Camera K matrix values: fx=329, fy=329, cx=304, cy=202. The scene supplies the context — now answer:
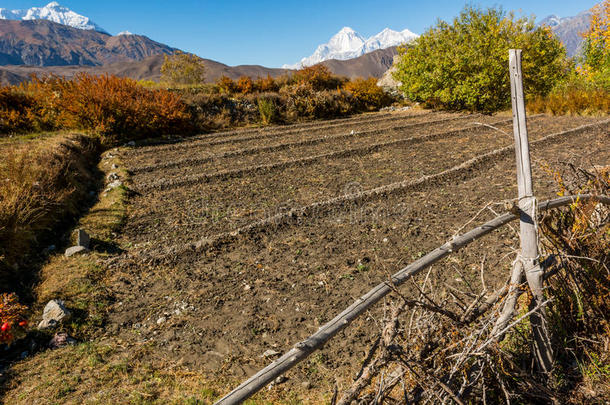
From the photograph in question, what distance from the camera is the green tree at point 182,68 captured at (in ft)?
85.8

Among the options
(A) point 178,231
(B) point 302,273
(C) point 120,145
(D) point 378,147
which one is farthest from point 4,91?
(B) point 302,273

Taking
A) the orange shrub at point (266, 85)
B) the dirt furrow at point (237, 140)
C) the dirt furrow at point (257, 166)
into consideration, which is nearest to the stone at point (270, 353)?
the dirt furrow at point (257, 166)

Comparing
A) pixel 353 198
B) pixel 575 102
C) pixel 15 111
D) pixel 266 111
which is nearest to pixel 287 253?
pixel 353 198

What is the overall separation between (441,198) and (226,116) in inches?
513

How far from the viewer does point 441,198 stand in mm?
5793

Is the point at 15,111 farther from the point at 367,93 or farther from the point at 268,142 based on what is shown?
the point at 367,93

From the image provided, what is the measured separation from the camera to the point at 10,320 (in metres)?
2.84

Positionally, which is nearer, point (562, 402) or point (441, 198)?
point (562, 402)

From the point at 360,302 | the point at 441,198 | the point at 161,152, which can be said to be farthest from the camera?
the point at 161,152

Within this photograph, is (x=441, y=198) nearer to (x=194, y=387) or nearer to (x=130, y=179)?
(x=194, y=387)

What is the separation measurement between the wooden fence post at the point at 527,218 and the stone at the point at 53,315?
381cm

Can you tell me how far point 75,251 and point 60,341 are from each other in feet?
5.83

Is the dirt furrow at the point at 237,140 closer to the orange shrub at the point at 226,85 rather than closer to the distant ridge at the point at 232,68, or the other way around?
the orange shrub at the point at 226,85

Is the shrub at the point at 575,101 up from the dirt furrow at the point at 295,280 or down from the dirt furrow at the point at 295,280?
up
